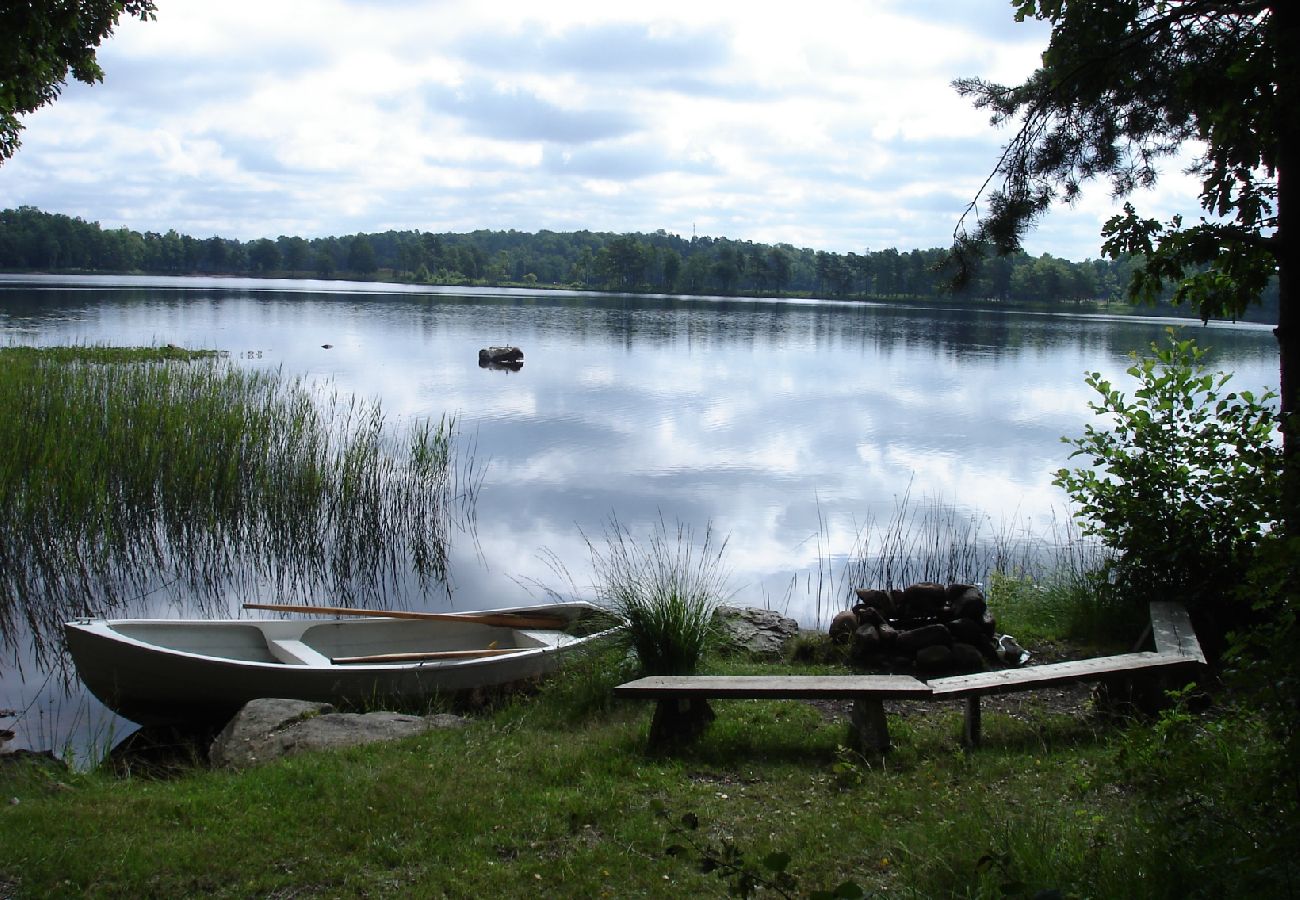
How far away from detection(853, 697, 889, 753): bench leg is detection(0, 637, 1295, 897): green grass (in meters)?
0.14

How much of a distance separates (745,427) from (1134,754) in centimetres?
2031

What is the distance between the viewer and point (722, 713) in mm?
6434

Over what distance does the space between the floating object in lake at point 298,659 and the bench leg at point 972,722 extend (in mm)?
2828

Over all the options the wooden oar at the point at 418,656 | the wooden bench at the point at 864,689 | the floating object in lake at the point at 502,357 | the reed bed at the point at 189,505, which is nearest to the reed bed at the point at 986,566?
the wooden bench at the point at 864,689

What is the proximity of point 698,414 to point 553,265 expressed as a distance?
143204 mm

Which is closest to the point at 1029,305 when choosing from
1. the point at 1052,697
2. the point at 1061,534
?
the point at 1061,534

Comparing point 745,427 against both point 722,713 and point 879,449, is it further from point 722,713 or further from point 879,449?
point 722,713

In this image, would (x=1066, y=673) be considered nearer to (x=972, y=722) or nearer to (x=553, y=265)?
(x=972, y=722)

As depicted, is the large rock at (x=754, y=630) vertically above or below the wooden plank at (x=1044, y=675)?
below

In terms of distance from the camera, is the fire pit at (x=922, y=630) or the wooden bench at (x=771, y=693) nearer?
the wooden bench at (x=771, y=693)

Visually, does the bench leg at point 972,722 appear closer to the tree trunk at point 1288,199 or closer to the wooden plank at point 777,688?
the wooden plank at point 777,688

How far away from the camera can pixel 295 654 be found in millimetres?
8094

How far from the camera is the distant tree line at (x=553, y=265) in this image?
107688 millimetres

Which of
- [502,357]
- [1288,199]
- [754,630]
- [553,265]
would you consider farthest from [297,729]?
[553,265]
